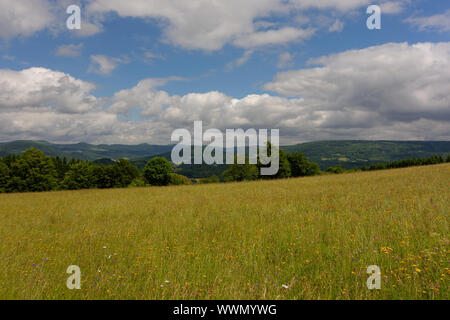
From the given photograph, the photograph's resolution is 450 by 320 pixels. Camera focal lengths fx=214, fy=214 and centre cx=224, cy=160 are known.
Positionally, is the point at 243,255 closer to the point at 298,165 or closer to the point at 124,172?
the point at 124,172

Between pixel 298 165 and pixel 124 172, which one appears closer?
pixel 124 172

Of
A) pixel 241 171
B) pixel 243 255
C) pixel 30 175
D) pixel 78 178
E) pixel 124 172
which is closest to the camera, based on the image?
pixel 243 255

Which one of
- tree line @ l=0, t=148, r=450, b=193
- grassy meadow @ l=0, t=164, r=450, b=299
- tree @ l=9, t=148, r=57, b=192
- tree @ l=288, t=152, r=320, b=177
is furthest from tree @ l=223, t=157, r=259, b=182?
grassy meadow @ l=0, t=164, r=450, b=299

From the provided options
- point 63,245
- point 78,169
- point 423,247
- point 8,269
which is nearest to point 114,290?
point 8,269

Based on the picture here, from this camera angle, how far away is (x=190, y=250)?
16.2ft

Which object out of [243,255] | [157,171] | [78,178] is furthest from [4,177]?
[243,255]

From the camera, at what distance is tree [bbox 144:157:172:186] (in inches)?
1793

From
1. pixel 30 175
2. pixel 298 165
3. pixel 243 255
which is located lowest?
pixel 30 175

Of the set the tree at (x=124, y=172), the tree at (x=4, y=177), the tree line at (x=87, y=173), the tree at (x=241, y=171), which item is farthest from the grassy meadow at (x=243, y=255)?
the tree at (x=4, y=177)

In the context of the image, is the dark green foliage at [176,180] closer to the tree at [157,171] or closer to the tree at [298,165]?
the tree at [157,171]

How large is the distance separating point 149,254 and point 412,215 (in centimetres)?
716

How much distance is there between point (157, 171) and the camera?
45.7 metres

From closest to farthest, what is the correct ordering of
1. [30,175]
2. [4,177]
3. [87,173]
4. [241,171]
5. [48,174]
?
[4,177] < [30,175] < [48,174] < [87,173] < [241,171]
